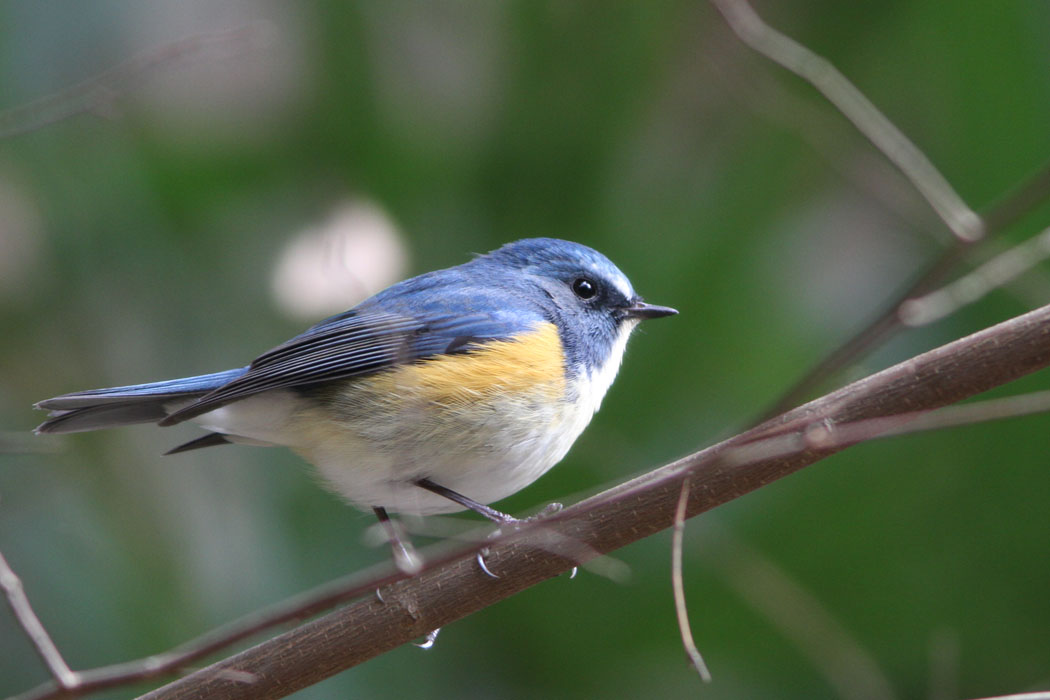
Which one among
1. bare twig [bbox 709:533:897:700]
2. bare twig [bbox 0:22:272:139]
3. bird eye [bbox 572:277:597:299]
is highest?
bare twig [bbox 0:22:272:139]

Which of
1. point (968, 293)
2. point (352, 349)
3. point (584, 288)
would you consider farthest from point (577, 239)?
point (968, 293)

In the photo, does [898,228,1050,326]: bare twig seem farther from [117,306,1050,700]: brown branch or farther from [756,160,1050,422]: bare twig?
[117,306,1050,700]: brown branch

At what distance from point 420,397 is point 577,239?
1583 millimetres

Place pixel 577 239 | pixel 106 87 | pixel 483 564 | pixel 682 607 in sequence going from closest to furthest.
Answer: pixel 682 607 → pixel 483 564 → pixel 106 87 → pixel 577 239

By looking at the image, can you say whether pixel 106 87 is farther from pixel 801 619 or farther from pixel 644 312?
pixel 801 619

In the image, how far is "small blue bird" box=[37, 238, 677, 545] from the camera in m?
2.61

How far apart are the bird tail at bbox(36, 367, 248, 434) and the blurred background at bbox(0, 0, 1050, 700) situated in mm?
408

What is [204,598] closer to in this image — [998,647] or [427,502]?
[427,502]

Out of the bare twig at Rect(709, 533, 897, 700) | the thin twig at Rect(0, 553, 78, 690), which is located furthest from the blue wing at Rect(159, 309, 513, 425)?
the thin twig at Rect(0, 553, 78, 690)

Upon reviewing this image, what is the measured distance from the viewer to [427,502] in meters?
2.83

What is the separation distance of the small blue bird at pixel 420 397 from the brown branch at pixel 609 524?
1.54 feet

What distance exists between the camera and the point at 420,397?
8.62ft

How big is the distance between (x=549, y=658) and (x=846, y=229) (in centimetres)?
280

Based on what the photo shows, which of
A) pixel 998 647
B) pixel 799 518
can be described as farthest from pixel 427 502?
pixel 998 647
